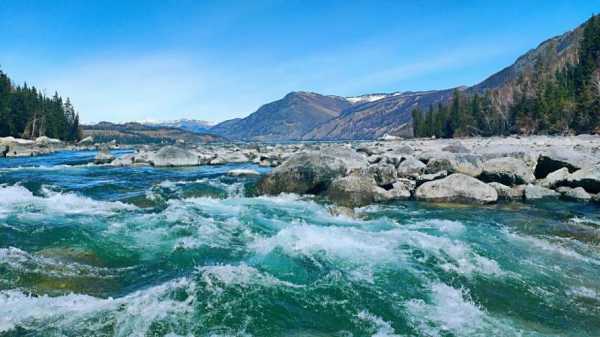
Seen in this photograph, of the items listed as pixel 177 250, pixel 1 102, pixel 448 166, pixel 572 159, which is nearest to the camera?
pixel 177 250

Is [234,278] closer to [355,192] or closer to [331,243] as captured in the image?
[331,243]

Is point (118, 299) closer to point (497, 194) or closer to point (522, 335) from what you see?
point (522, 335)

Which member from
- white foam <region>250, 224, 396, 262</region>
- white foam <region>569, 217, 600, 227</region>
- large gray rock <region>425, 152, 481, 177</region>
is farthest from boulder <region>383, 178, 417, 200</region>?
white foam <region>250, 224, 396, 262</region>

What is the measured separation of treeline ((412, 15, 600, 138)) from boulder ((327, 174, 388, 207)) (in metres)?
54.1

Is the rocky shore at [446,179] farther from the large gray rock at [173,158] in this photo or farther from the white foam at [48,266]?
the large gray rock at [173,158]

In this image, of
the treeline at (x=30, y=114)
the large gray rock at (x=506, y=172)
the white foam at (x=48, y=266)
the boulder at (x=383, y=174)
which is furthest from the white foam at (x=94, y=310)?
the treeline at (x=30, y=114)

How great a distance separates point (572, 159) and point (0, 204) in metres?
24.4

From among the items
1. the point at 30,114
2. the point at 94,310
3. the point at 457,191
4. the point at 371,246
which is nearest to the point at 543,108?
the point at 457,191

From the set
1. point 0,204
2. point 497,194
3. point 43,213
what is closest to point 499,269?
point 497,194

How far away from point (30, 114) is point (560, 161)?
98.3m

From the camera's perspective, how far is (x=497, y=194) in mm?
18078

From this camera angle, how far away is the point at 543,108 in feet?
234

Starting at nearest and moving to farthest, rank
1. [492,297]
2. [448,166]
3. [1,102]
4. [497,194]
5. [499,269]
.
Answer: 1. [492,297]
2. [499,269]
3. [497,194]
4. [448,166]
5. [1,102]

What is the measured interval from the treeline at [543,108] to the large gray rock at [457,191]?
2031 inches
